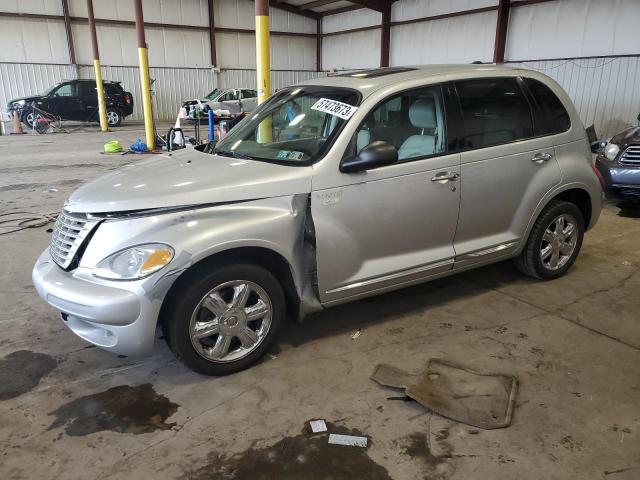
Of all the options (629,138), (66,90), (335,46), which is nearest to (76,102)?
(66,90)

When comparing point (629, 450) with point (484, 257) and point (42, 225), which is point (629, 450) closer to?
point (484, 257)

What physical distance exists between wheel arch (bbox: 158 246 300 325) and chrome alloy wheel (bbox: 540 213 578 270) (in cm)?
231

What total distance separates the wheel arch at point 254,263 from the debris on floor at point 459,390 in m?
0.71

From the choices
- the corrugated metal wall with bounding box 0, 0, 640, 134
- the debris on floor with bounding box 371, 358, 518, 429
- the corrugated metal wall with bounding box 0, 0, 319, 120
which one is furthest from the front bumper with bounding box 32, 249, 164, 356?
the corrugated metal wall with bounding box 0, 0, 319, 120

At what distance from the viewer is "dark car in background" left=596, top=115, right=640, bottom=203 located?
6.90 metres

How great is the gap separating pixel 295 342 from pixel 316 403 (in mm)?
719

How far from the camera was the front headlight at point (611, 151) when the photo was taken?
23.6 feet

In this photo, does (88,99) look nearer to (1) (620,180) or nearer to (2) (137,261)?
(1) (620,180)

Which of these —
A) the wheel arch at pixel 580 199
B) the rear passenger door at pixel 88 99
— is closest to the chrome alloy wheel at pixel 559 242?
the wheel arch at pixel 580 199

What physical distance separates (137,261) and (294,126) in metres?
1.54

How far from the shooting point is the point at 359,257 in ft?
10.9

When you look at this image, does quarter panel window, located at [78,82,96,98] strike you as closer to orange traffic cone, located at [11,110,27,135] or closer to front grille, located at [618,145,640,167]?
orange traffic cone, located at [11,110,27,135]

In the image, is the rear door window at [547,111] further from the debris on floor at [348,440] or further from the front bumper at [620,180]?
the front bumper at [620,180]

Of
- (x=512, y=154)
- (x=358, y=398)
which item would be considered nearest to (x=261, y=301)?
(x=358, y=398)
